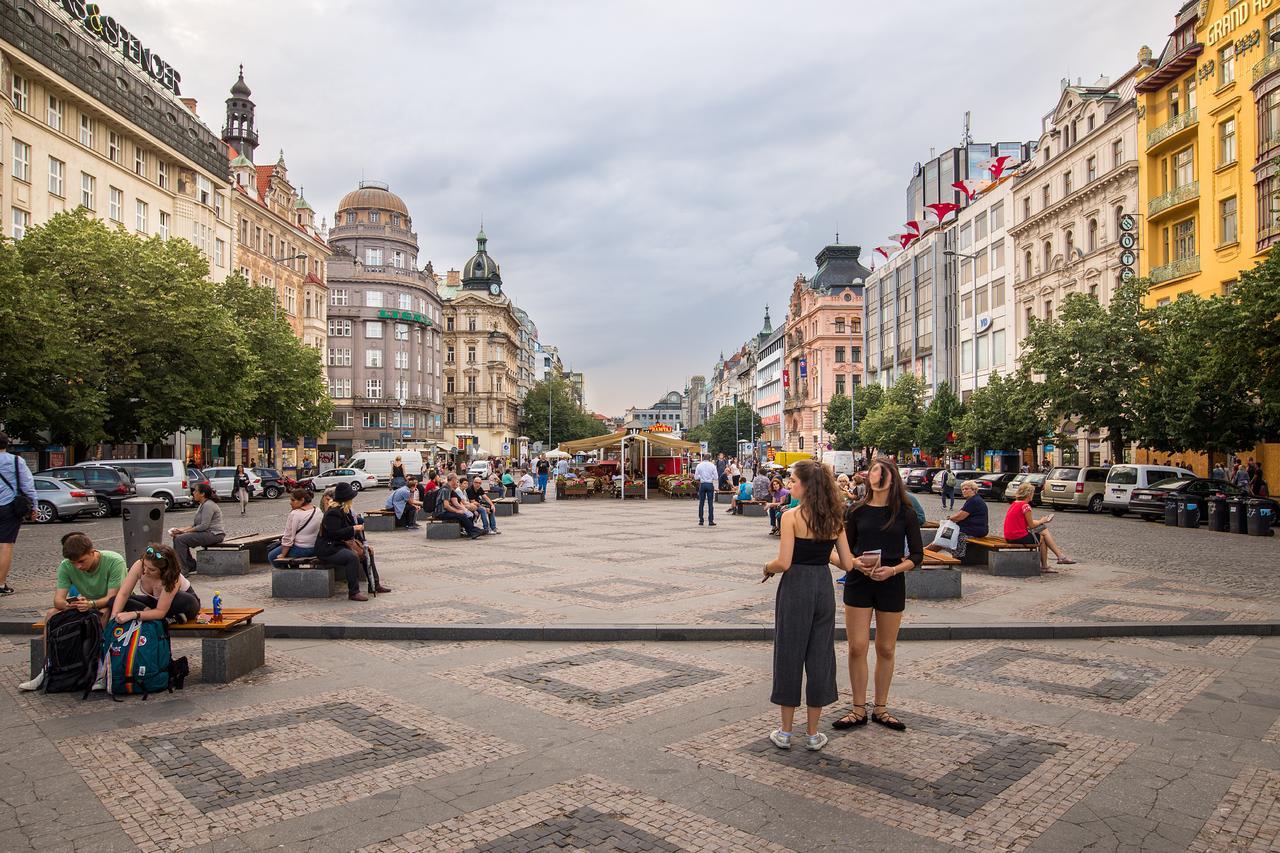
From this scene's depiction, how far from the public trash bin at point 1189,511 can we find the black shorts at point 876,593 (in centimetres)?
2228

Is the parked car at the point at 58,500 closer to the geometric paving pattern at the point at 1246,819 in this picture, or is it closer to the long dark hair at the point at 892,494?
the long dark hair at the point at 892,494

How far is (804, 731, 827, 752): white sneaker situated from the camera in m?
5.50

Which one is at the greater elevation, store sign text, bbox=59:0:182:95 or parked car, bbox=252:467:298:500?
store sign text, bbox=59:0:182:95

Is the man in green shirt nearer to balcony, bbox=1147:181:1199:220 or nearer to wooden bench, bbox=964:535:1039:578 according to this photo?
wooden bench, bbox=964:535:1039:578

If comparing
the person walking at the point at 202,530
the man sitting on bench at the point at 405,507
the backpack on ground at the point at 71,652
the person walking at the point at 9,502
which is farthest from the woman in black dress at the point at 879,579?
the man sitting on bench at the point at 405,507

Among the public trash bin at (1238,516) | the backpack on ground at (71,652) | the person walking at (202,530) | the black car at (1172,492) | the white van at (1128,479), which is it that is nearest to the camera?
the backpack on ground at (71,652)

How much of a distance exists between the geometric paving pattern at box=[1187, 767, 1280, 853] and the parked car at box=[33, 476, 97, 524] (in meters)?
27.4

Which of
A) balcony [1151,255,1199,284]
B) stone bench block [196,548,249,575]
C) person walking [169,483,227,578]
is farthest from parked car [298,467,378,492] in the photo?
balcony [1151,255,1199,284]

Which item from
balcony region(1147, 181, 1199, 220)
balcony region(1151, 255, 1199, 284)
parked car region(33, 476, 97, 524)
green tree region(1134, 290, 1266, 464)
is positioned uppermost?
balcony region(1147, 181, 1199, 220)

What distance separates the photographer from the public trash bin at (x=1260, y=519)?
2159cm

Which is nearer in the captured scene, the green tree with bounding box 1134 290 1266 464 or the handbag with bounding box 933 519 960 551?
the handbag with bounding box 933 519 960 551

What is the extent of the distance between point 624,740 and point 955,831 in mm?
2138

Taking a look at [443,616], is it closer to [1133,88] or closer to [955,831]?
[955,831]

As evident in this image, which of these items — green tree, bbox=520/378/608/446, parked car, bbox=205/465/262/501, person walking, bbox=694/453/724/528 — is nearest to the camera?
person walking, bbox=694/453/724/528
